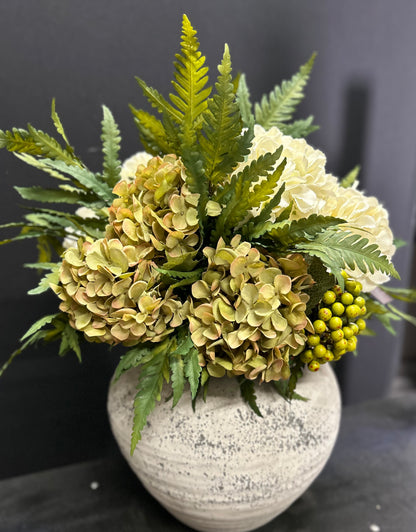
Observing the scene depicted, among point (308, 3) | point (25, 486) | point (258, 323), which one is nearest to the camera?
point (258, 323)

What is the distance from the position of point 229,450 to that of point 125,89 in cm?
68

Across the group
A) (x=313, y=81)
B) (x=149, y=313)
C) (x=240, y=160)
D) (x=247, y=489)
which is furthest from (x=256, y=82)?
(x=247, y=489)

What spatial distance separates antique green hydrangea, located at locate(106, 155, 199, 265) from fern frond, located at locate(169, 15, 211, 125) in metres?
0.07

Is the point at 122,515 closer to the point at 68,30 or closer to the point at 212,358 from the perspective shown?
the point at 212,358

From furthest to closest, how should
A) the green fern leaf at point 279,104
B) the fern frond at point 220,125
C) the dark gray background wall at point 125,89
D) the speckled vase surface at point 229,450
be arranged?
the dark gray background wall at point 125,89 < the green fern leaf at point 279,104 < the speckled vase surface at point 229,450 < the fern frond at point 220,125

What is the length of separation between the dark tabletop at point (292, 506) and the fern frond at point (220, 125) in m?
0.60

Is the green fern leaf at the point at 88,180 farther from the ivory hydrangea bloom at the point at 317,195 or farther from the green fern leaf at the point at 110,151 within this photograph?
the ivory hydrangea bloom at the point at 317,195

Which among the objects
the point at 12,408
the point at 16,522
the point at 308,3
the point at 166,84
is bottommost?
the point at 16,522

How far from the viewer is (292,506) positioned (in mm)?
849

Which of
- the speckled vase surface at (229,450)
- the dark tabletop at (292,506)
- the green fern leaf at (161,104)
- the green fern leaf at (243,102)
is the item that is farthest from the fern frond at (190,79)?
the dark tabletop at (292,506)

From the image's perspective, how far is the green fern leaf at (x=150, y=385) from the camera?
0.59m

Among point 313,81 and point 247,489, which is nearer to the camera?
point 247,489

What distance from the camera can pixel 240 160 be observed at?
1.88 feet

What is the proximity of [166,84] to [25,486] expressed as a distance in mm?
829
